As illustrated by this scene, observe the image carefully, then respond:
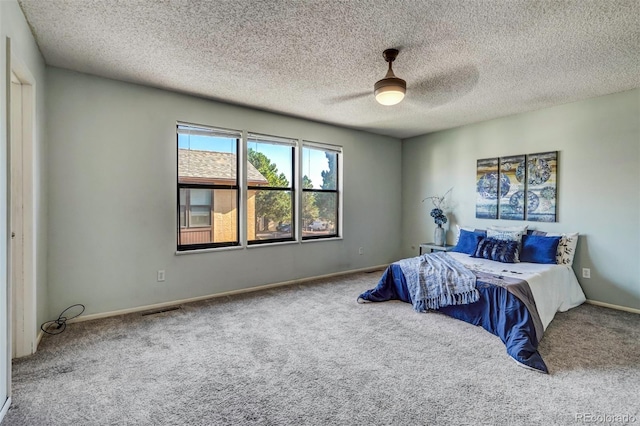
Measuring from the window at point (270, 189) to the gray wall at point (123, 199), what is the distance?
20cm

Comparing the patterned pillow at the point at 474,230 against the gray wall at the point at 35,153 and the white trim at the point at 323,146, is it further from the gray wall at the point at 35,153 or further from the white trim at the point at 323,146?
the gray wall at the point at 35,153

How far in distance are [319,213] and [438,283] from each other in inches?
91.0

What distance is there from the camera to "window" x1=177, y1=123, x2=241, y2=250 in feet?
12.6

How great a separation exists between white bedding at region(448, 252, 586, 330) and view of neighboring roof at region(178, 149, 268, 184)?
125 inches

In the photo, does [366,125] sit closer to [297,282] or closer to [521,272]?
[297,282]

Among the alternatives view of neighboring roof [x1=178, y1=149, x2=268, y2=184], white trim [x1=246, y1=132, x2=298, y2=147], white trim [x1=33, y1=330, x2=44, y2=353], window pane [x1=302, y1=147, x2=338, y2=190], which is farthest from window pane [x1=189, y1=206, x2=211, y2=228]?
white trim [x1=33, y1=330, x2=44, y2=353]

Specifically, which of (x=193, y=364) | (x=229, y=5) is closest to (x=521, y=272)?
(x=193, y=364)

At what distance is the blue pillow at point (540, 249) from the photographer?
376cm

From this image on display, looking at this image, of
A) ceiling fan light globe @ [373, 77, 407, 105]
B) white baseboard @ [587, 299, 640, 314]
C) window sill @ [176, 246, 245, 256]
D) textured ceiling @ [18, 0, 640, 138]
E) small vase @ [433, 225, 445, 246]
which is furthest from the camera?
small vase @ [433, 225, 445, 246]

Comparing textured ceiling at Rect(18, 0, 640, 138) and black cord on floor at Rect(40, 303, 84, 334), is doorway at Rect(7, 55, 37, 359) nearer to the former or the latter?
black cord on floor at Rect(40, 303, 84, 334)

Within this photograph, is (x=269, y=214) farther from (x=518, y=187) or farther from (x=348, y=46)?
(x=518, y=187)

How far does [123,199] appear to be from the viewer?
3373 mm

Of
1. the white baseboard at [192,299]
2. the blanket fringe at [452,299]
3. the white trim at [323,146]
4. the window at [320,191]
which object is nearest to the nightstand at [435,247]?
the white baseboard at [192,299]

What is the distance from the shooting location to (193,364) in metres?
2.32
